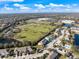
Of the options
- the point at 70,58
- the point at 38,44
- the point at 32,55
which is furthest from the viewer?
the point at 38,44

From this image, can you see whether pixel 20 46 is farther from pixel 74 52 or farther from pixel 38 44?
pixel 74 52

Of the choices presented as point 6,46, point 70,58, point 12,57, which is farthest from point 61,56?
point 6,46

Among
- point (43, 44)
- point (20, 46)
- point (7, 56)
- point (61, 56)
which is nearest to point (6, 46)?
point (20, 46)

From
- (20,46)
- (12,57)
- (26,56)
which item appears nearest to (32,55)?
(26,56)

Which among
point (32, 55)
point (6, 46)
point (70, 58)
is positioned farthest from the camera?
point (6, 46)

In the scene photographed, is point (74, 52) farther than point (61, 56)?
Yes

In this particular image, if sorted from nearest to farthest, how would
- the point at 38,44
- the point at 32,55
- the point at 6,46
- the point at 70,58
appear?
the point at 70,58
the point at 32,55
the point at 6,46
the point at 38,44

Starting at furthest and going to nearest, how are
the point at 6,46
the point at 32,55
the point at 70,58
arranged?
1. the point at 6,46
2. the point at 32,55
3. the point at 70,58

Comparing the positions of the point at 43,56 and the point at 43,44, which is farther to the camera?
the point at 43,44

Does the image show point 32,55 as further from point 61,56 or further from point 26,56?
point 61,56
